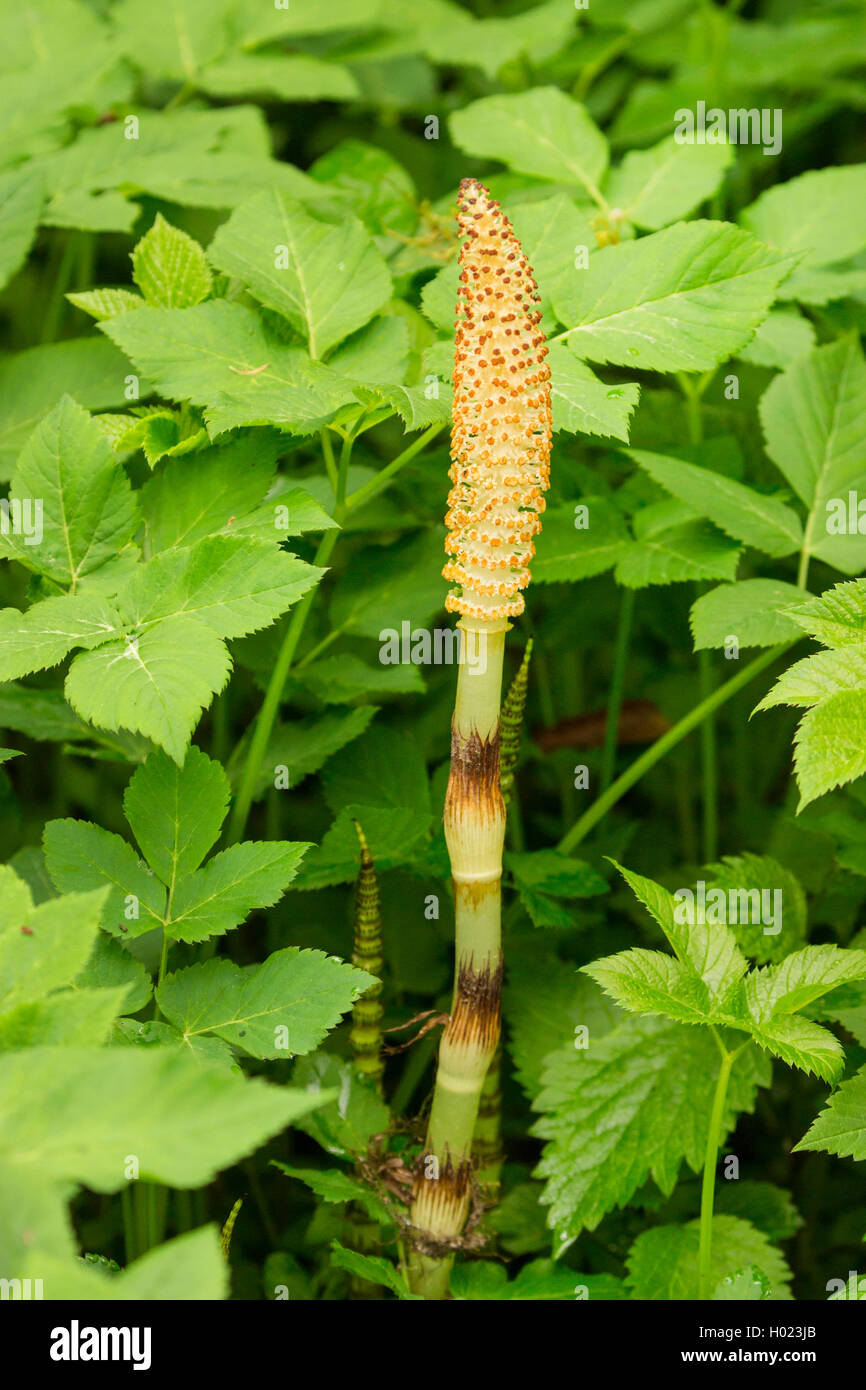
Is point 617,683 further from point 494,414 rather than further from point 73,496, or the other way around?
point 73,496

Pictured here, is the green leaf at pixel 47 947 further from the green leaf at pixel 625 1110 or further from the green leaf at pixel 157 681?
the green leaf at pixel 625 1110

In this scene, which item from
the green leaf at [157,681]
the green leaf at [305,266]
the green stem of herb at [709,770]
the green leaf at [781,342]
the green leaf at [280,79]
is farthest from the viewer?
the green leaf at [280,79]

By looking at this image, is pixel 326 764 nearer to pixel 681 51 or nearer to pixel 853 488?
pixel 853 488

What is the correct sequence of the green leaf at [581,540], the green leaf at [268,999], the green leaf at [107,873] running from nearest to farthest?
1. the green leaf at [268,999]
2. the green leaf at [107,873]
3. the green leaf at [581,540]

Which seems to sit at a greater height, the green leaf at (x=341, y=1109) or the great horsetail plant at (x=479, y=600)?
the great horsetail plant at (x=479, y=600)

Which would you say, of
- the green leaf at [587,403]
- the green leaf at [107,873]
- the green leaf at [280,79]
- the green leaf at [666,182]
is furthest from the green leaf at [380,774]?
the green leaf at [280,79]

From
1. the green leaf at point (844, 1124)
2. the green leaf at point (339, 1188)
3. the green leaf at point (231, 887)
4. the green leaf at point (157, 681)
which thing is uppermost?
the green leaf at point (157, 681)

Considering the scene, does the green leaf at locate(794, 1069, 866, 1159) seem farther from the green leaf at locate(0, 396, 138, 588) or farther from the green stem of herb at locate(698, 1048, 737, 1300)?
the green leaf at locate(0, 396, 138, 588)

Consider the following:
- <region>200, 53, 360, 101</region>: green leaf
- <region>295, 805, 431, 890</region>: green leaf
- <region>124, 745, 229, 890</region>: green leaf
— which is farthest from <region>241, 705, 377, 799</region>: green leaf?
<region>200, 53, 360, 101</region>: green leaf

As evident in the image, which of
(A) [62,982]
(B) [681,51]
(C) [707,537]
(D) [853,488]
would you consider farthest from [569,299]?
(B) [681,51]
